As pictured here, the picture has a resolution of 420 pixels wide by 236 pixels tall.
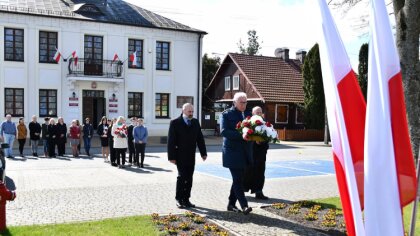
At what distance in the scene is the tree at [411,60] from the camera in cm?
829

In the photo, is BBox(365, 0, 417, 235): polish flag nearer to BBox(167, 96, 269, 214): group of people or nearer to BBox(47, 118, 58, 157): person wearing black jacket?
BBox(167, 96, 269, 214): group of people

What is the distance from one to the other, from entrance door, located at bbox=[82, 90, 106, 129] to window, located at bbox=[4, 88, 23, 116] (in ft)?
12.6

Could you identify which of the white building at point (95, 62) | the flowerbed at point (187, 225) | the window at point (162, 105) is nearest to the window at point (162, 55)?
the white building at point (95, 62)

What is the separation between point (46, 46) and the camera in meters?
27.7

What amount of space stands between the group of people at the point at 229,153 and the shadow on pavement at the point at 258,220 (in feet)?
0.57

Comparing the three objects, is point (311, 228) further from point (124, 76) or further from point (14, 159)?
point (124, 76)

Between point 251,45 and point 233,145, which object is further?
point 251,45

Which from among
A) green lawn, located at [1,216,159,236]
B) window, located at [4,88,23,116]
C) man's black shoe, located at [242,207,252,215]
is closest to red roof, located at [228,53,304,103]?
window, located at [4,88,23,116]

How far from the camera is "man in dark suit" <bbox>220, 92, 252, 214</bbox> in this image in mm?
7531

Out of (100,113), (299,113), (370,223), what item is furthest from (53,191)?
(299,113)

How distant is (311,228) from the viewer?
22.6 ft

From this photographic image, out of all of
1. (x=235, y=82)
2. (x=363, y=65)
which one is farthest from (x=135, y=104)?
(x=363, y=65)

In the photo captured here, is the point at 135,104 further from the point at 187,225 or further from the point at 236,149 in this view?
the point at 187,225

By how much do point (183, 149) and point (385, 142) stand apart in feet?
19.0
